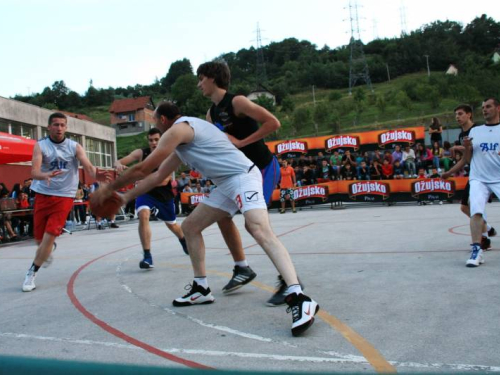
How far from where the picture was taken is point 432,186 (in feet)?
57.5

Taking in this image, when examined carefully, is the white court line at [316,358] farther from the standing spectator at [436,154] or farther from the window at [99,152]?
the window at [99,152]

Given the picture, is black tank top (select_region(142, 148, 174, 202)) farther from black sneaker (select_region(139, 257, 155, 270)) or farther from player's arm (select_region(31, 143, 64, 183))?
player's arm (select_region(31, 143, 64, 183))

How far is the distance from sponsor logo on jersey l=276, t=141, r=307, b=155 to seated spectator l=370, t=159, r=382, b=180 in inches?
152

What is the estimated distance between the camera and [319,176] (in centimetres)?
2056

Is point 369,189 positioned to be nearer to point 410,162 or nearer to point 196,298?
point 410,162

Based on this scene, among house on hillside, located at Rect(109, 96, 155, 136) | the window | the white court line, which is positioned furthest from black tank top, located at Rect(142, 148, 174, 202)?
house on hillside, located at Rect(109, 96, 155, 136)

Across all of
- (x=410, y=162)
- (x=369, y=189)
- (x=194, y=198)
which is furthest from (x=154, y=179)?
(x=410, y=162)

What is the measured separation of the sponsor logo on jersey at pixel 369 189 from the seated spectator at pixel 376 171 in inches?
31.0

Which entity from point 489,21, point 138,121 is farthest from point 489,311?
point 489,21

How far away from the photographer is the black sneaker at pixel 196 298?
436cm

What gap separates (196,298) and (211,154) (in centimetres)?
134

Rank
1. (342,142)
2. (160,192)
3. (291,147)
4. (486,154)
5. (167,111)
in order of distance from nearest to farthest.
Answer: (167,111) < (486,154) < (160,192) < (342,142) < (291,147)

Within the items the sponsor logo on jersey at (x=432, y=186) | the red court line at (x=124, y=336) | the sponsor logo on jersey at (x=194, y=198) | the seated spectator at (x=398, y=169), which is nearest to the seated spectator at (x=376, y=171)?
the seated spectator at (x=398, y=169)

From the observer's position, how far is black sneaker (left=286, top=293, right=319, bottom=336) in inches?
130
